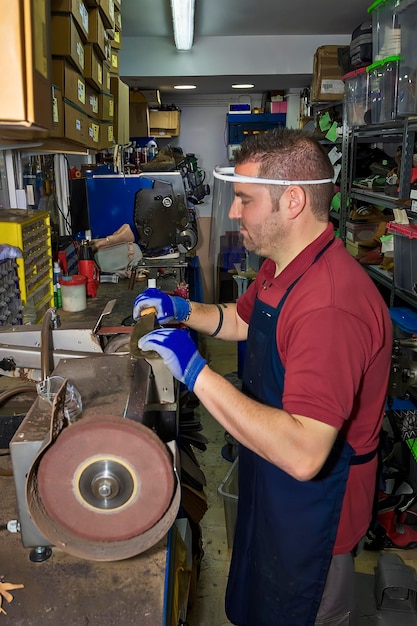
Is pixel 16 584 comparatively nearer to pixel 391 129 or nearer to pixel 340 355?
pixel 340 355

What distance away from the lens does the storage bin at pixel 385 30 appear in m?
2.86

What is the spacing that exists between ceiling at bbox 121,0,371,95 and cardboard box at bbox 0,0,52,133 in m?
2.94

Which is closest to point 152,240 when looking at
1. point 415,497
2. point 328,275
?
point 415,497

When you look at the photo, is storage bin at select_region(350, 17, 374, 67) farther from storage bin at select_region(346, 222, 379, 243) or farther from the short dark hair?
the short dark hair

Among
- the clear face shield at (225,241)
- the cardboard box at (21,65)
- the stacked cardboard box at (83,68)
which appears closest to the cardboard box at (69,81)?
the stacked cardboard box at (83,68)

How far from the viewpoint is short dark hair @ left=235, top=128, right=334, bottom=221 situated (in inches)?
51.8

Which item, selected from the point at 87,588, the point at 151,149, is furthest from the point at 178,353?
the point at 151,149

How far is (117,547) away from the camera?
1006 mm

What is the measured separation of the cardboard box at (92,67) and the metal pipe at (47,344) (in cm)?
149

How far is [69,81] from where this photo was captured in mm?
2076

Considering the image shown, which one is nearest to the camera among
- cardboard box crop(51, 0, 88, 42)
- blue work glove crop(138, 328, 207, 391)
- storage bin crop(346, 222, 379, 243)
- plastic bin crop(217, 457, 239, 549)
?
blue work glove crop(138, 328, 207, 391)

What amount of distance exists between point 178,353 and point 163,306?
60 centimetres

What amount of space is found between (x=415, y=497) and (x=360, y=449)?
152 cm

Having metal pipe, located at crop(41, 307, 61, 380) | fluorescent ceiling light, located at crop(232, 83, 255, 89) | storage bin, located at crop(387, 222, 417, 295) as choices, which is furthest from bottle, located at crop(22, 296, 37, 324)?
fluorescent ceiling light, located at crop(232, 83, 255, 89)
